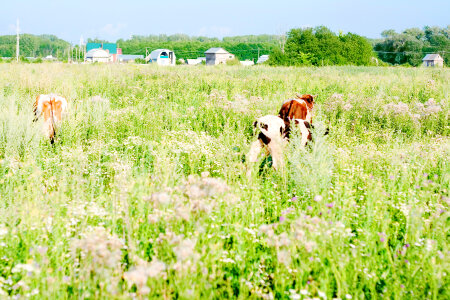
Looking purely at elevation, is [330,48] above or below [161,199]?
above

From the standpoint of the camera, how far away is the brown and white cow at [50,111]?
639 centimetres

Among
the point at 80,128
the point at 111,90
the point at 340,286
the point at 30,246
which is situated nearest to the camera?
the point at 340,286

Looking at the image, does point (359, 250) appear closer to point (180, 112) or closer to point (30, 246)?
point (30, 246)

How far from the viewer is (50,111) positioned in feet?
21.5

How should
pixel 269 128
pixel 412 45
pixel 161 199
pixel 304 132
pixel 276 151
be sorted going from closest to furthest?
pixel 161 199, pixel 276 151, pixel 269 128, pixel 304 132, pixel 412 45

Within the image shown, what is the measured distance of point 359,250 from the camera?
2881 mm

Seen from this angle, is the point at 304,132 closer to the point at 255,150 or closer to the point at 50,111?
the point at 255,150

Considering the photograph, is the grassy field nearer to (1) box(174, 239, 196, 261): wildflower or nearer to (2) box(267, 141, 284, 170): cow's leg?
(1) box(174, 239, 196, 261): wildflower

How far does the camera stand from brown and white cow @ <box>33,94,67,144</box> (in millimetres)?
6395

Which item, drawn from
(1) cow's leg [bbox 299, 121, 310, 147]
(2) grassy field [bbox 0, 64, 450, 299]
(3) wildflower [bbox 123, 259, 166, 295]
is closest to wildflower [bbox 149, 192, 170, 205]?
(2) grassy field [bbox 0, 64, 450, 299]

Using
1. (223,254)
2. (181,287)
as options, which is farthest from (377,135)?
(181,287)

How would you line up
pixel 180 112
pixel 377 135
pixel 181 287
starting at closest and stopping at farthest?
pixel 181 287 < pixel 377 135 < pixel 180 112

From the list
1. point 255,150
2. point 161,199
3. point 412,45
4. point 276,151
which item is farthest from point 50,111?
point 412,45

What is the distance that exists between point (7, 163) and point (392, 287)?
4.39m
